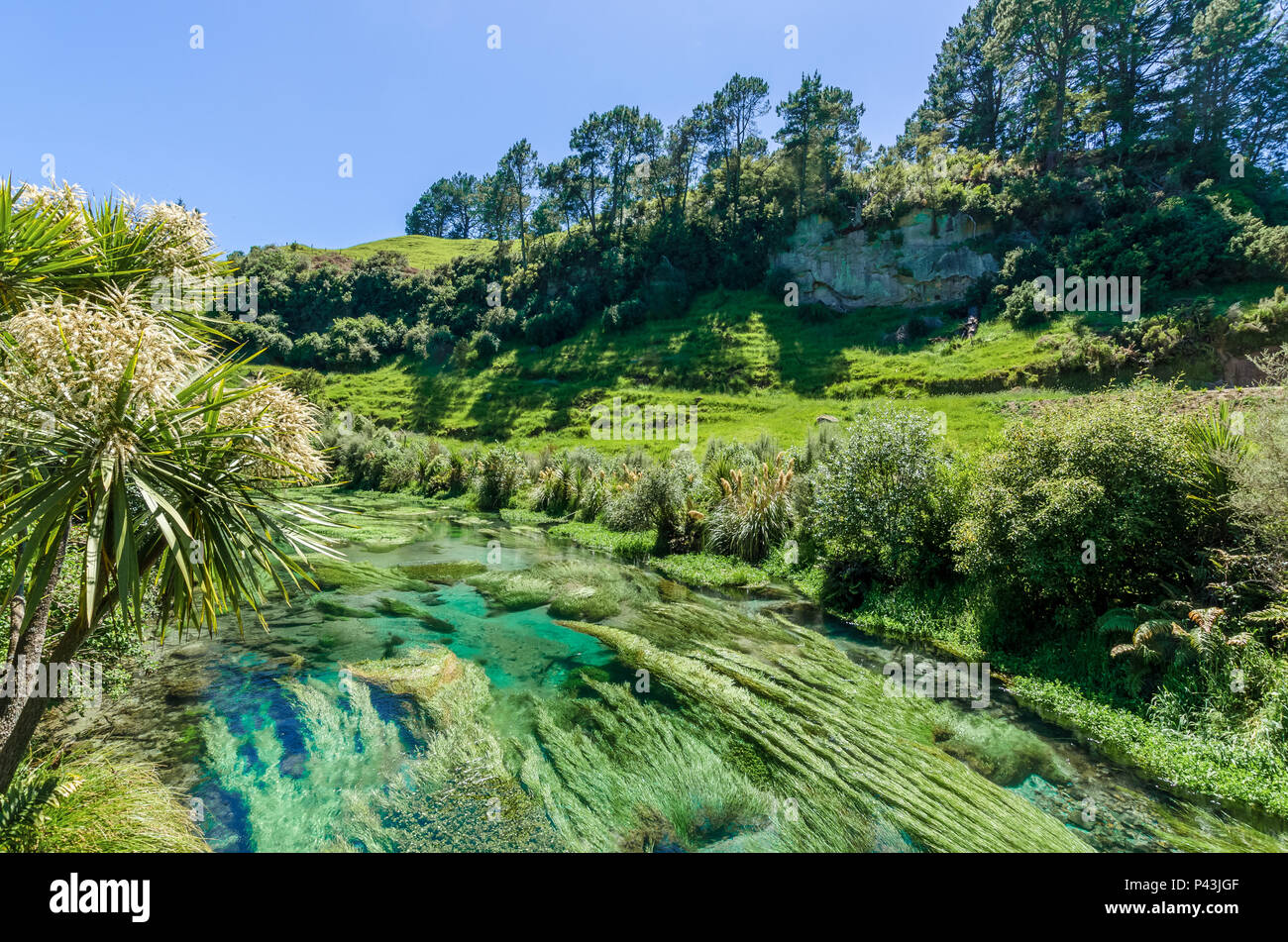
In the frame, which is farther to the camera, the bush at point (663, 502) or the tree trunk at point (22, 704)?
the bush at point (663, 502)

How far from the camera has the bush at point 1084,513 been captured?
8312mm

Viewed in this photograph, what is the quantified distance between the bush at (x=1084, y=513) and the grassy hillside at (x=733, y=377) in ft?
40.9

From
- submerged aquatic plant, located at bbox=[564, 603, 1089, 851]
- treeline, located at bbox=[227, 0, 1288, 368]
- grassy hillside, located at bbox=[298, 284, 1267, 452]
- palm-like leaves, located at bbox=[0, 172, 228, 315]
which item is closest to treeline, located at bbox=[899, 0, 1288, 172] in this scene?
treeline, located at bbox=[227, 0, 1288, 368]

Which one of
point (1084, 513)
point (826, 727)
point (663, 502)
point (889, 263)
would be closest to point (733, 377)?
point (889, 263)

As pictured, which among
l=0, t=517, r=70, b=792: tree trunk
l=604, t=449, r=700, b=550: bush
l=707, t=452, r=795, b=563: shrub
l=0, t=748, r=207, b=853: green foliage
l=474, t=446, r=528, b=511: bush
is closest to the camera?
l=0, t=517, r=70, b=792: tree trunk

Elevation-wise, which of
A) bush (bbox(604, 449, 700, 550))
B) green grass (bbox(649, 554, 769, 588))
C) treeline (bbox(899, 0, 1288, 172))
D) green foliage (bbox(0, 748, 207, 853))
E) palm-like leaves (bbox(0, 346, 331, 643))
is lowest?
green grass (bbox(649, 554, 769, 588))

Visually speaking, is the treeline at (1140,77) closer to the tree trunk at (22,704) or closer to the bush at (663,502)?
the bush at (663,502)

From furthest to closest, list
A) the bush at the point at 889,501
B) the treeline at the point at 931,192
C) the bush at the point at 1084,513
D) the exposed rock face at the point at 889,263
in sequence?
the exposed rock face at the point at 889,263
the treeline at the point at 931,192
the bush at the point at 889,501
the bush at the point at 1084,513

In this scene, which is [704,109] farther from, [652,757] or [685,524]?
[652,757]

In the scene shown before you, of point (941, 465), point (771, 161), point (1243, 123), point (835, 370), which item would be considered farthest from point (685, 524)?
point (1243, 123)

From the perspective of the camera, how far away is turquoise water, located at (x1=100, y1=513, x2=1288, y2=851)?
5.62 metres

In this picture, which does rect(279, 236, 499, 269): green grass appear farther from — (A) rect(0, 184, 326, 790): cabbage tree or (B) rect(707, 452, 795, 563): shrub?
(A) rect(0, 184, 326, 790): cabbage tree

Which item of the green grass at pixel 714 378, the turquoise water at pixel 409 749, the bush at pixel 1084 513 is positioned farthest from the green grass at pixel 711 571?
the green grass at pixel 714 378

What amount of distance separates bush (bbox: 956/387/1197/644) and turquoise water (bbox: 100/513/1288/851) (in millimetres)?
2413
